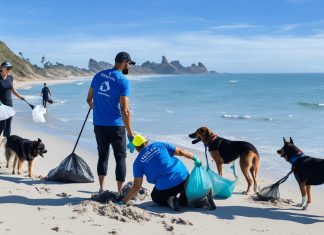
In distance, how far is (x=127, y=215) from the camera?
4.84 metres

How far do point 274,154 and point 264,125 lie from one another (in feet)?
24.5

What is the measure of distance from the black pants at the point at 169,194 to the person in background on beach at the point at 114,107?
1.88 feet

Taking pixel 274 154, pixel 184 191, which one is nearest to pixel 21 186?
pixel 184 191

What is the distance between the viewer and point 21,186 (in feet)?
20.4

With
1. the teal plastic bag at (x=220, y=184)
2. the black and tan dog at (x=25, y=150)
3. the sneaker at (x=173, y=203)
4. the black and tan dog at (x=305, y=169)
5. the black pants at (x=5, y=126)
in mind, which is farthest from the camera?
the black pants at (x=5, y=126)

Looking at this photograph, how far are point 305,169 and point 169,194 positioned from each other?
6.20 feet

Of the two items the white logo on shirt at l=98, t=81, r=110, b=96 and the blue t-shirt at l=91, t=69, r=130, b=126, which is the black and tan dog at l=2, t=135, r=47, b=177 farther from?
the white logo on shirt at l=98, t=81, r=110, b=96

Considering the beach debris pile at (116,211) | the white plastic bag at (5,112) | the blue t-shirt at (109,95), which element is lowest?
the beach debris pile at (116,211)

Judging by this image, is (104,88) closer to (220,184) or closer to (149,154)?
(149,154)

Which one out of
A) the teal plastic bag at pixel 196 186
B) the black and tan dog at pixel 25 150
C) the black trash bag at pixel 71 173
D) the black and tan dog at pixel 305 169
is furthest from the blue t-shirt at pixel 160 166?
the black and tan dog at pixel 25 150

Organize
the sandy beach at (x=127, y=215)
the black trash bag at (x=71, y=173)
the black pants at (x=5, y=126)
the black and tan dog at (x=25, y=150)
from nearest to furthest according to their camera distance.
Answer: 1. the sandy beach at (x=127, y=215)
2. the black trash bag at (x=71, y=173)
3. the black and tan dog at (x=25, y=150)
4. the black pants at (x=5, y=126)

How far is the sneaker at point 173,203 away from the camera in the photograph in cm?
538

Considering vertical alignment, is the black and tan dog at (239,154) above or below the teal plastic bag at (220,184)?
above

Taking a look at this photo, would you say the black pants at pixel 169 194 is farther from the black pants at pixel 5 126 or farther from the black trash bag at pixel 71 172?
the black pants at pixel 5 126
